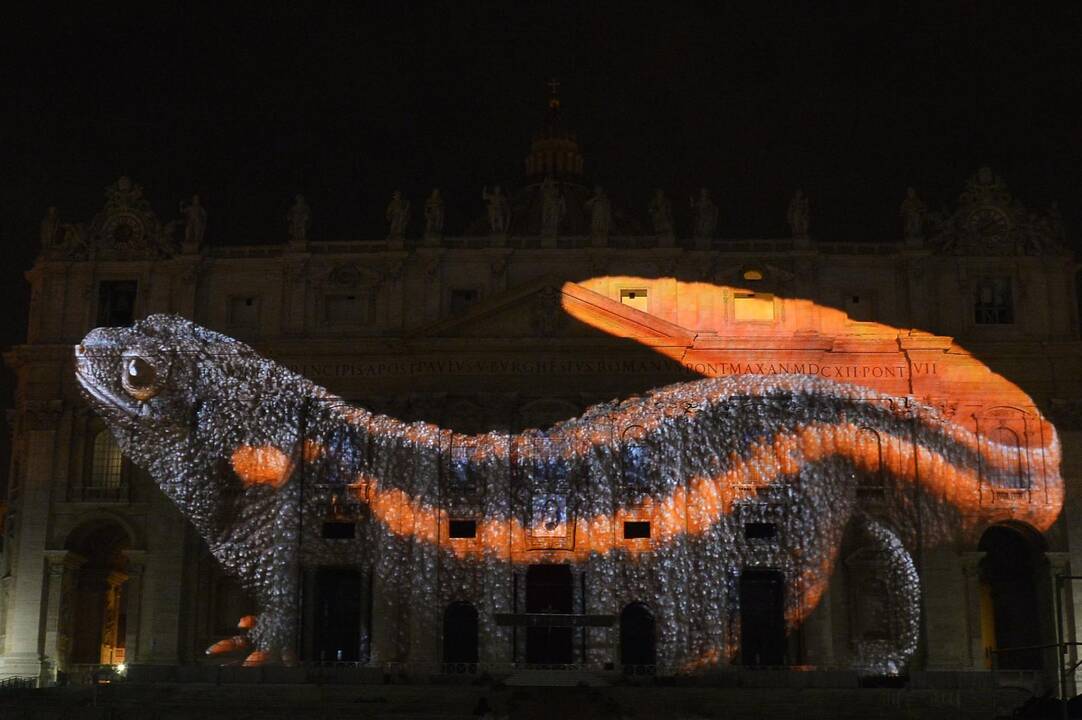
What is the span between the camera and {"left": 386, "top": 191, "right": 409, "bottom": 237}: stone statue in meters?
62.4

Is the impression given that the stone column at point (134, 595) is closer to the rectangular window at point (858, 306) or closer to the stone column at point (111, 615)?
the stone column at point (111, 615)

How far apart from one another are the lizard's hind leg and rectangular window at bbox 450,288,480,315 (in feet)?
58.5

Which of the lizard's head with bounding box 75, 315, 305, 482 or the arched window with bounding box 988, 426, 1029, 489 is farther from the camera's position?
the arched window with bounding box 988, 426, 1029, 489

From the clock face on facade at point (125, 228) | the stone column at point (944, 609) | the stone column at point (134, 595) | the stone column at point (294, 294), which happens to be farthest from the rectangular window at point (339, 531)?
the stone column at point (944, 609)

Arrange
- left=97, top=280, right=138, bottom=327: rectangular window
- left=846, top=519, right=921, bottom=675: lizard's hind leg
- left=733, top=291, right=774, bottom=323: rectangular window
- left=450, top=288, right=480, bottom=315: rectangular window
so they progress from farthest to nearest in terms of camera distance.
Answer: left=97, top=280, right=138, bottom=327: rectangular window < left=450, top=288, right=480, bottom=315: rectangular window < left=733, top=291, right=774, bottom=323: rectangular window < left=846, top=519, right=921, bottom=675: lizard's hind leg

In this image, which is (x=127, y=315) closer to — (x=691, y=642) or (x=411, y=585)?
(x=411, y=585)

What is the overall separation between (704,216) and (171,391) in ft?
79.2

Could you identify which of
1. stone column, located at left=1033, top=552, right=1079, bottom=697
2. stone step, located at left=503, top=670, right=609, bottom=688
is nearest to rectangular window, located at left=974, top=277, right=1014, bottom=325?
stone column, located at left=1033, top=552, right=1079, bottom=697

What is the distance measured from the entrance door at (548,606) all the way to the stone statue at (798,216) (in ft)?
54.4

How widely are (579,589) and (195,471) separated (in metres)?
15.6

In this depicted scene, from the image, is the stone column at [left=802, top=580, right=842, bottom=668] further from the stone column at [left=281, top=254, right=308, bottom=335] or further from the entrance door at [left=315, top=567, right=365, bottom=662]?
the stone column at [left=281, top=254, right=308, bottom=335]

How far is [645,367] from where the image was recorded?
2350 inches

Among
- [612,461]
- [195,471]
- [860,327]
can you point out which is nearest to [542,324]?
[612,461]

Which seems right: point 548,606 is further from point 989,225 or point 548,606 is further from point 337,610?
point 989,225
